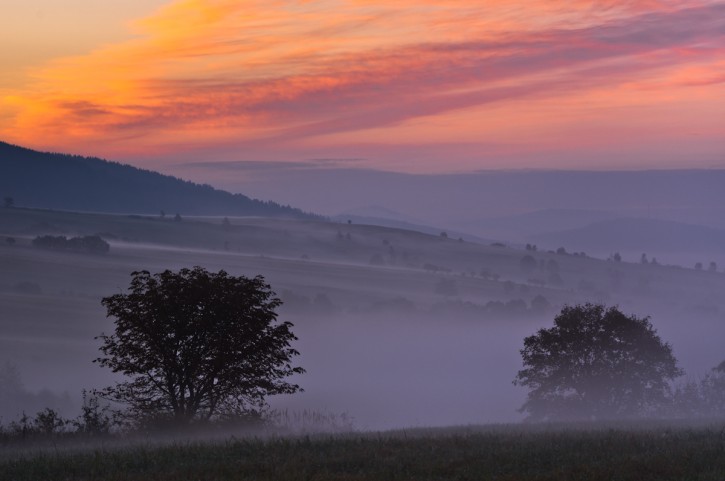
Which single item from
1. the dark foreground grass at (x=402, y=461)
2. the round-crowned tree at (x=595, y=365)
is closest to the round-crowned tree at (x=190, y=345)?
the dark foreground grass at (x=402, y=461)

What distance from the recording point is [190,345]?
109 feet

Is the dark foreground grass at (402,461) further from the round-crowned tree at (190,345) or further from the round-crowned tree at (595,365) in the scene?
the round-crowned tree at (595,365)

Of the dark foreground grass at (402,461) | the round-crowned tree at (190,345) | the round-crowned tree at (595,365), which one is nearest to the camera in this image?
the dark foreground grass at (402,461)

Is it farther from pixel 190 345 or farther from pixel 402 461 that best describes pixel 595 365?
pixel 402 461

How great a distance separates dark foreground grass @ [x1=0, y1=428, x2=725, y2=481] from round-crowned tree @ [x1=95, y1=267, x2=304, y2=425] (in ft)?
31.9

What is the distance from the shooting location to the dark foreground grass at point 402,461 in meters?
18.4

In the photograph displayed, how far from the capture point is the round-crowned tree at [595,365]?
64.4 meters

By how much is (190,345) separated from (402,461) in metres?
15.1

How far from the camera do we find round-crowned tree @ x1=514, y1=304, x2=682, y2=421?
64.4m

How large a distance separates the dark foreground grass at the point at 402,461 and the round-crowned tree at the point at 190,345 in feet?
31.9

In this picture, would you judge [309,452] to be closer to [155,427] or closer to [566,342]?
[155,427]

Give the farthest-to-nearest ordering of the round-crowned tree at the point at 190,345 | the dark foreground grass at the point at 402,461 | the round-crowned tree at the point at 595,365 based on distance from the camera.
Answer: the round-crowned tree at the point at 595,365 → the round-crowned tree at the point at 190,345 → the dark foreground grass at the point at 402,461

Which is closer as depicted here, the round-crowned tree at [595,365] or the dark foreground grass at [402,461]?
the dark foreground grass at [402,461]

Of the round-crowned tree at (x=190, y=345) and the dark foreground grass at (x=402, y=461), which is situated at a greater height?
the round-crowned tree at (x=190, y=345)
